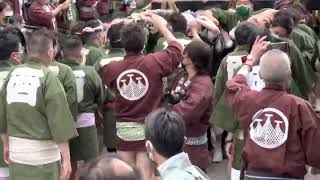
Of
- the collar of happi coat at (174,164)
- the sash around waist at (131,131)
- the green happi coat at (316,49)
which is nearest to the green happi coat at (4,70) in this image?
the sash around waist at (131,131)

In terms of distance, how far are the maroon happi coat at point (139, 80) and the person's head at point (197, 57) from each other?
0.20 ft

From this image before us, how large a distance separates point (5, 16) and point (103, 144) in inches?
99.9

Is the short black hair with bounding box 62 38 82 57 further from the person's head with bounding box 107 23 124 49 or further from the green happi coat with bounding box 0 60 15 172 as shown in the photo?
the green happi coat with bounding box 0 60 15 172

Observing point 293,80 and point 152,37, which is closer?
point 293,80

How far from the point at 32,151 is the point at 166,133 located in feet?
5.06

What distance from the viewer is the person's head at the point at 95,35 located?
5965 millimetres

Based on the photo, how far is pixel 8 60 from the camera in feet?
14.8

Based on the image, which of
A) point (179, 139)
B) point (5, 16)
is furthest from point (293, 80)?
point (5, 16)

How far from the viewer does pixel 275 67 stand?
135 inches

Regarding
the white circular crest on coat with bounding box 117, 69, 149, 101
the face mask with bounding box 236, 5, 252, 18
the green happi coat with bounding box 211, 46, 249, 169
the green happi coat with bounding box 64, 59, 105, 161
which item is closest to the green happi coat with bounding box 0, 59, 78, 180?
the white circular crest on coat with bounding box 117, 69, 149, 101

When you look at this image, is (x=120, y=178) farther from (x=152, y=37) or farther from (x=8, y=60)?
(x=152, y=37)

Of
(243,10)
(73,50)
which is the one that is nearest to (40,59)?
(73,50)

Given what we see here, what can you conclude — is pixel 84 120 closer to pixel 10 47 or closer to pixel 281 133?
pixel 10 47

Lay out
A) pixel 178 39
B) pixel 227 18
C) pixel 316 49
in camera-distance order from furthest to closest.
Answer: pixel 227 18 < pixel 316 49 < pixel 178 39
